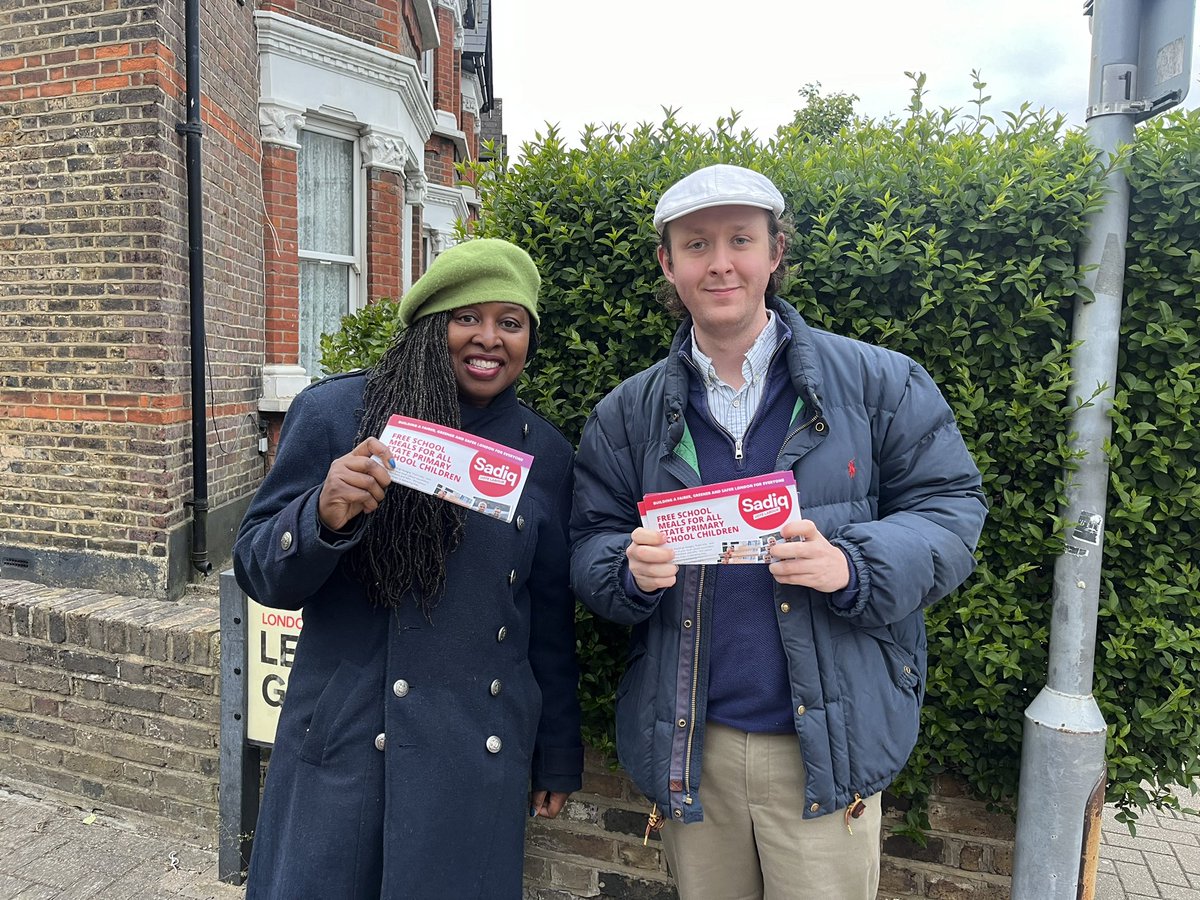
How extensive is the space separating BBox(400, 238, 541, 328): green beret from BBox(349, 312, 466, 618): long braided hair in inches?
1.8

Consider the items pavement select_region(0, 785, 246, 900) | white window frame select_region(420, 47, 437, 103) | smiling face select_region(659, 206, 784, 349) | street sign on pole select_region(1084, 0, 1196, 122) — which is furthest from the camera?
white window frame select_region(420, 47, 437, 103)

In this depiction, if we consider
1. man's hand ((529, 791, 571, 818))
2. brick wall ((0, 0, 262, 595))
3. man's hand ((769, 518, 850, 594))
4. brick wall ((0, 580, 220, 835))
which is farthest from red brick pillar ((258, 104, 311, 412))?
man's hand ((769, 518, 850, 594))

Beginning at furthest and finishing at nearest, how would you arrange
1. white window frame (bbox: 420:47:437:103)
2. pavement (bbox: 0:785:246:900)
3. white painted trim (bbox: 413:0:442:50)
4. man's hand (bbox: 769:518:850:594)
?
white window frame (bbox: 420:47:437:103) → white painted trim (bbox: 413:0:442:50) → pavement (bbox: 0:785:246:900) → man's hand (bbox: 769:518:850:594)

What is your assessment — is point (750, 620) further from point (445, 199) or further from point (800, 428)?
point (445, 199)

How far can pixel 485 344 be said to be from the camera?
6.31ft

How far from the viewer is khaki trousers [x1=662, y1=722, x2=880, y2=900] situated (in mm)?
1825

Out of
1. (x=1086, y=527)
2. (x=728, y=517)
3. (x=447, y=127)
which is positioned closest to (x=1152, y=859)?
(x=1086, y=527)

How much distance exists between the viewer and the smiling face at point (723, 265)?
1.86 metres

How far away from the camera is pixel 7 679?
157 inches

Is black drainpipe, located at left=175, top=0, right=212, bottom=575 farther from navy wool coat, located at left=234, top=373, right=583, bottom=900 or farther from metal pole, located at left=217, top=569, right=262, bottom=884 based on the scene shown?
navy wool coat, located at left=234, top=373, right=583, bottom=900

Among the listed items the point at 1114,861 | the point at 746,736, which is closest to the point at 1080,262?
the point at 746,736

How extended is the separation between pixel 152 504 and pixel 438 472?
379cm

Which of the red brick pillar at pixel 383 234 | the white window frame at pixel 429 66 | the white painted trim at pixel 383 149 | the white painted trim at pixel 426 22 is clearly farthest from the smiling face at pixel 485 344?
the white window frame at pixel 429 66

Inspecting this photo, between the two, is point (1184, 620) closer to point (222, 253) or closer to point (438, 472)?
point (438, 472)
